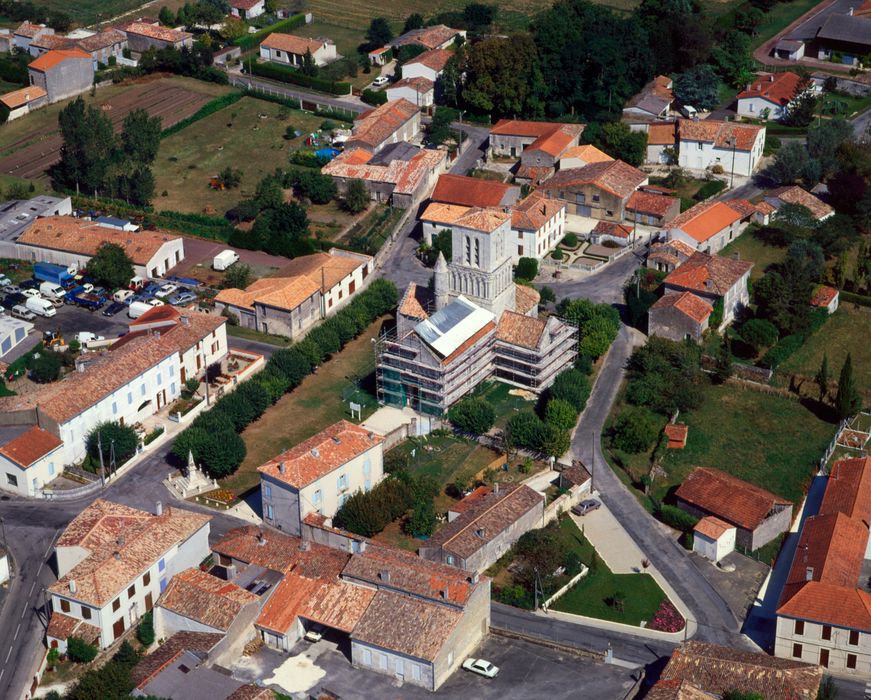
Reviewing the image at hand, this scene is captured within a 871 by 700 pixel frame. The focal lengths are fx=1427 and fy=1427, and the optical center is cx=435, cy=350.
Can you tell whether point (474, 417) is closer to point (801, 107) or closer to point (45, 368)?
point (45, 368)

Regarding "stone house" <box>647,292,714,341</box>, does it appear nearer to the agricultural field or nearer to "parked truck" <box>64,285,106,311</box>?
"parked truck" <box>64,285,106,311</box>

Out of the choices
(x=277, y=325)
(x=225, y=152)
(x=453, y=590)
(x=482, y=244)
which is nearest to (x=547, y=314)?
(x=482, y=244)

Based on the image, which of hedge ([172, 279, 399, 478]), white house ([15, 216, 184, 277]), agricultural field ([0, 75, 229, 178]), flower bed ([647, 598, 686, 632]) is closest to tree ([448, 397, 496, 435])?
hedge ([172, 279, 399, 478])

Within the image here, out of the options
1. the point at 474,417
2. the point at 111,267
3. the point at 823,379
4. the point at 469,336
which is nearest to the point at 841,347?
the point at 823,379

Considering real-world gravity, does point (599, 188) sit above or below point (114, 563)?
above

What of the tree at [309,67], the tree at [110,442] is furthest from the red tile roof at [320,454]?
the tree at [309,67]

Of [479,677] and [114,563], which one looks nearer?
[479,677]
